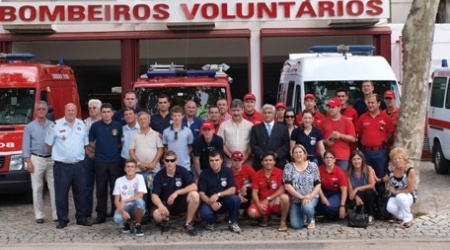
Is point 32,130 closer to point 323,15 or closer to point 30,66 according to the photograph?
point 30,66

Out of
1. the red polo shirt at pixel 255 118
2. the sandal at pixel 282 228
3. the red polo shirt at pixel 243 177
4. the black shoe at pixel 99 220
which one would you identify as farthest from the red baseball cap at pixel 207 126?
the black shoe at pixel 99 220

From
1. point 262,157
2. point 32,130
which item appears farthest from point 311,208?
point 32,130

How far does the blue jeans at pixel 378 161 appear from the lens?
10.0 m

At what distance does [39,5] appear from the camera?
17.3 metres

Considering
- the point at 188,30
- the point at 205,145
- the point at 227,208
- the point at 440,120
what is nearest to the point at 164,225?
the point at 227,208

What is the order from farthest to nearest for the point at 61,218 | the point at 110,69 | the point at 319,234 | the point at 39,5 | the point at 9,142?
the point at 110,69, the point at 39,5, the point at 9,142, the point at 61,218, the point at 319,234

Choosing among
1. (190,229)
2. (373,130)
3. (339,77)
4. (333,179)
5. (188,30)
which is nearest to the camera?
(190,229)

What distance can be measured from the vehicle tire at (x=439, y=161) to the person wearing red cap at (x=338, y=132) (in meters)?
4.97

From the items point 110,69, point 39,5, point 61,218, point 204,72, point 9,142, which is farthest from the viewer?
point 110,69

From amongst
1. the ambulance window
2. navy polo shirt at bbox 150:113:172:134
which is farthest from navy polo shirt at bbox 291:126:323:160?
the ambulance window

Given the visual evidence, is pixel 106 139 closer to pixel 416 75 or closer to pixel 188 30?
pixel 416 75

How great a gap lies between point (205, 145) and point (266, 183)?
1.01 m

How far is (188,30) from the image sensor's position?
17906mm

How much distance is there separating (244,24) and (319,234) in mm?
9915
